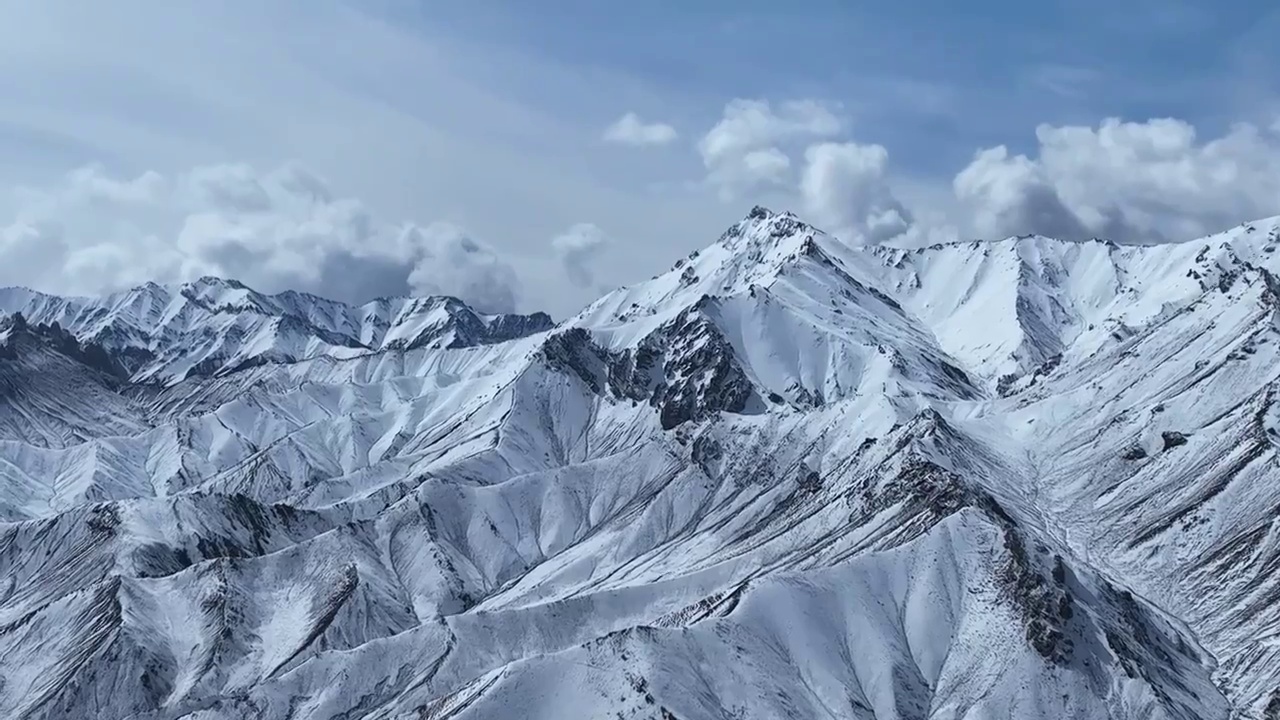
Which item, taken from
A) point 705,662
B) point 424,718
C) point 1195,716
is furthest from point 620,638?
point 1195,716

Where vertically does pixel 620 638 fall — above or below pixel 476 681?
above

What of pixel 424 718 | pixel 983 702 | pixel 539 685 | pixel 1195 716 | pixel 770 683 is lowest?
pixel 424 718

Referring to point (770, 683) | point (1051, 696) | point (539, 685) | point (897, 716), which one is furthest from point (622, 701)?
point (1051, 696)

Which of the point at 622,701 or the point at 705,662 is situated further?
the point at 705,662

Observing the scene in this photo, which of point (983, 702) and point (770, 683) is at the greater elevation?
point (983, 702)

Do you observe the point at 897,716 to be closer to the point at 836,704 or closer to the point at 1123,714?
the point at 836,704

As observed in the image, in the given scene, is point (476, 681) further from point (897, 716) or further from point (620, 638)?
point (897, 716)

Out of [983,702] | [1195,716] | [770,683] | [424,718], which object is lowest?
[424,718]

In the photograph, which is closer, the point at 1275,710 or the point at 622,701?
the point at 622,701

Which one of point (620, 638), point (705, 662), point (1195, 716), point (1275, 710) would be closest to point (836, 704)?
point (705, 662)
